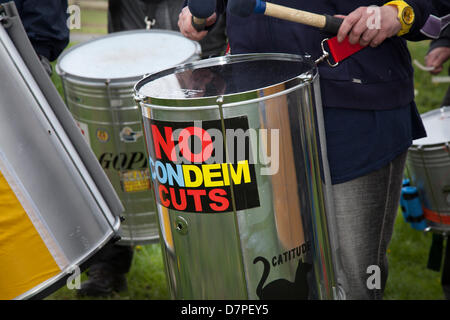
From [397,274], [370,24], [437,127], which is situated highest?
[370,24]

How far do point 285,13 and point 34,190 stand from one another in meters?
0.76

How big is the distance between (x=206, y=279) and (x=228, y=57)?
0.65 metres

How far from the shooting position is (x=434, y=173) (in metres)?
2.71

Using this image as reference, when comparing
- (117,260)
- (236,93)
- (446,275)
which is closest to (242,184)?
(236,93)

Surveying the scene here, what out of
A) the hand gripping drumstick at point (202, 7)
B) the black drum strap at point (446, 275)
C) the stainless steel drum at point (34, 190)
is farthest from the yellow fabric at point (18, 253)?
the black drum strap at point (446, 275)

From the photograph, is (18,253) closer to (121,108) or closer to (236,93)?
(236,93)

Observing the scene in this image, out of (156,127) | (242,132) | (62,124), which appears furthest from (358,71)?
(62,124)

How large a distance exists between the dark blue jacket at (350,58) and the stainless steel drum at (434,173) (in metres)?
0.85

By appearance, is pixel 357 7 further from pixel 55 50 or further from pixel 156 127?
pixel 55 50

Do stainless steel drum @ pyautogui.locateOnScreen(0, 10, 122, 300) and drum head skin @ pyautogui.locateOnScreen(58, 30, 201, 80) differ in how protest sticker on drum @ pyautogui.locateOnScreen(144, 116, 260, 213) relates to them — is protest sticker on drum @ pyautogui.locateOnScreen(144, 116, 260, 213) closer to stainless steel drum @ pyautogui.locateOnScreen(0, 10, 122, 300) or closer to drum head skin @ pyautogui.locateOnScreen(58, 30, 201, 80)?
stainless steel drum @ pyautogui.locateOnScreen(0, 10, 122, 300)

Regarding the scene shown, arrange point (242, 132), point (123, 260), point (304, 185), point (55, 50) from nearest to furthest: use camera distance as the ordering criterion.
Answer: point (242, 132) → point (304, 185) → point (55, 50) → point (123, 260)

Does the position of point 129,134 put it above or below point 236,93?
below

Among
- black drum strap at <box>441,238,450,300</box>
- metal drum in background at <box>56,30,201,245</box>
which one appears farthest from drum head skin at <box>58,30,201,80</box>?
black drum strap at <box>441,238,450,300</box>

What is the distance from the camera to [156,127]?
5.16 ft
